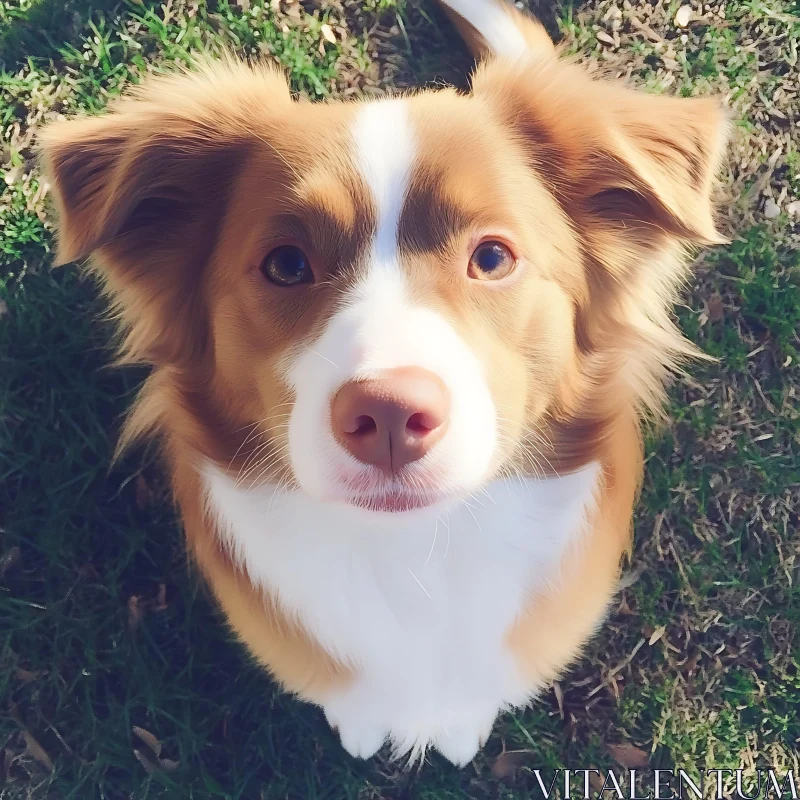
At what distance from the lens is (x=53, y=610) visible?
10.0 ft

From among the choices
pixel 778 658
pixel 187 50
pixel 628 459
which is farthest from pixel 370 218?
pixel 778 658

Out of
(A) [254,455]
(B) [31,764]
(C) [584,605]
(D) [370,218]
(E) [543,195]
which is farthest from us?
(B) [31,764]

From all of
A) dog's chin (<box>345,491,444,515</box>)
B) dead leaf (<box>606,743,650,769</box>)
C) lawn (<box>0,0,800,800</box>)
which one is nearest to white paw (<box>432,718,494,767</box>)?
lawn (<box>0,0,800,800</box>)

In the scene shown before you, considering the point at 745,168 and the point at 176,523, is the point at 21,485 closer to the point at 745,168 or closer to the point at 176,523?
the point at 176,523

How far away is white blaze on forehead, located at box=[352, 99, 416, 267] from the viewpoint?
67.4 inches

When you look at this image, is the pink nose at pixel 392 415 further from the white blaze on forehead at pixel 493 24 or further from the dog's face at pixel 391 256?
the white blaze on forehead at pixel 493 24

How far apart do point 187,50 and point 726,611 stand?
3388 millimetres

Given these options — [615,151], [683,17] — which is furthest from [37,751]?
[683,17]

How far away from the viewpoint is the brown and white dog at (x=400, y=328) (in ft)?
5.39

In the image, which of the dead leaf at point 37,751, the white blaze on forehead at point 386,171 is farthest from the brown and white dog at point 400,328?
the dead leaf at point 37,751

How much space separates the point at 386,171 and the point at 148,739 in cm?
249

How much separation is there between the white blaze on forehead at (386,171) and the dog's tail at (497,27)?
1244 millimetres

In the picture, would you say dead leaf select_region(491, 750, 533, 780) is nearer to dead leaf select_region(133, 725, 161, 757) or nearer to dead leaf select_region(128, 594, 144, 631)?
dead leaf select_region(133, 725, 161, 757)

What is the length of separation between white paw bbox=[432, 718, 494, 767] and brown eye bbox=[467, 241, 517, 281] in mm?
1784
